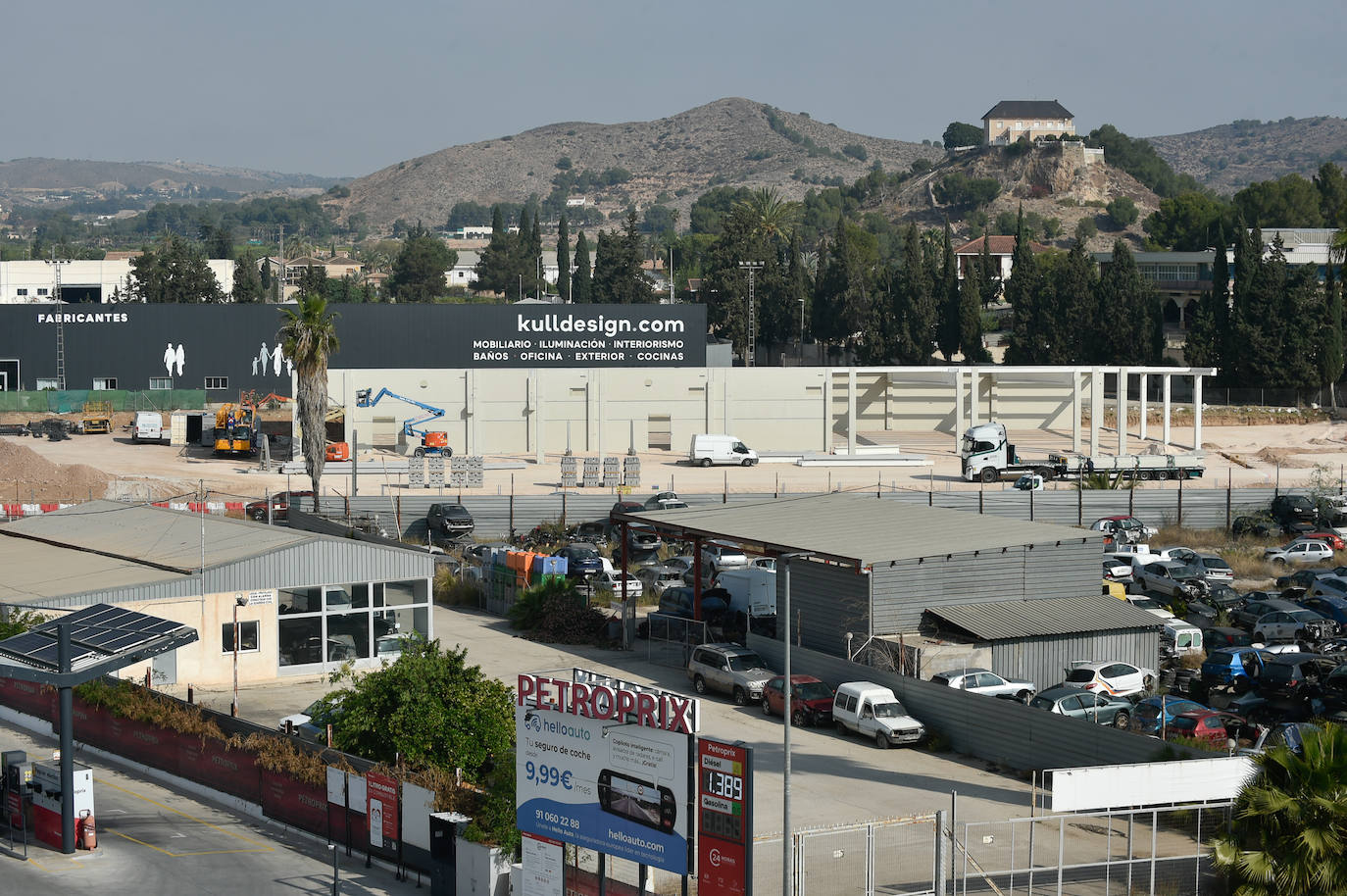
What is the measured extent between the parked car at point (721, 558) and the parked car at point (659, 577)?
0.97 m

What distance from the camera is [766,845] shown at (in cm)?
2553

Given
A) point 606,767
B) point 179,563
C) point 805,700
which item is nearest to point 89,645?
point 179,563

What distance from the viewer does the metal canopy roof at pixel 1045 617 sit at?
125ft

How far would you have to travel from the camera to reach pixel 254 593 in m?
39.0

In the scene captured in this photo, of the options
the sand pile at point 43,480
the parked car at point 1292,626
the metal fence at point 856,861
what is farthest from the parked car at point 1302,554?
the sand pile at point 43,480

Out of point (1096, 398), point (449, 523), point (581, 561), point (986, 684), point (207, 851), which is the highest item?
point (1096, 398)

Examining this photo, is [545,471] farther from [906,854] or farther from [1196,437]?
[906,854]

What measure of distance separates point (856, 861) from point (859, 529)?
1800 cm

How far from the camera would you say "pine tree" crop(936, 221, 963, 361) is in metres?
116

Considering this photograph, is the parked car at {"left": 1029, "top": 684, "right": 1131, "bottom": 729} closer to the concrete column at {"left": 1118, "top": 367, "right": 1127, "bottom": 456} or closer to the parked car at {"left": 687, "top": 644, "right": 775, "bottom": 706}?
the parked car at {"left": 687, "top": 644, "right": 775, "bottom": 706}

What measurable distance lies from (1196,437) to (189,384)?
61850 millimetres

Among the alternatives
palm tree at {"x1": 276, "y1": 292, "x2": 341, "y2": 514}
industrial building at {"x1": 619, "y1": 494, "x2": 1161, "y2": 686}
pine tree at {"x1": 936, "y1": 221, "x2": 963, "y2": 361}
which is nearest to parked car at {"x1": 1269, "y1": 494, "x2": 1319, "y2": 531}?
industrial building at {"x1": 619, "y1": 494, "x2": 1161, "y2": 686}

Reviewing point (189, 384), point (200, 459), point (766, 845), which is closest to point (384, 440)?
point (200, 459)

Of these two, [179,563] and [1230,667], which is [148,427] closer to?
[179,563]
